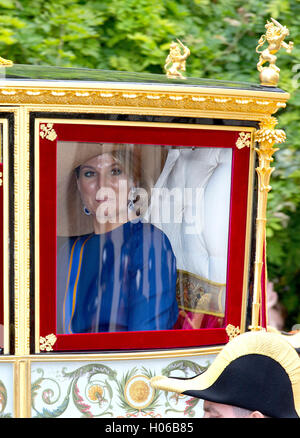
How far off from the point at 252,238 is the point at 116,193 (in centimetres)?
72

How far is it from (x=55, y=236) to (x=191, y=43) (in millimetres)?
3433

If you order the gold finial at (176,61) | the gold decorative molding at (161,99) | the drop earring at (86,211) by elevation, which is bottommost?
the drop earring at (86,211)

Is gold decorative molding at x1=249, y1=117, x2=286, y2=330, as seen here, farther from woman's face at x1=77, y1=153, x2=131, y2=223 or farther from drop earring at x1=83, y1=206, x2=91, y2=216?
drop earring at x1=83, y1=206, x2=91, y2=216

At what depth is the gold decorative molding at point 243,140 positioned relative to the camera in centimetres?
305

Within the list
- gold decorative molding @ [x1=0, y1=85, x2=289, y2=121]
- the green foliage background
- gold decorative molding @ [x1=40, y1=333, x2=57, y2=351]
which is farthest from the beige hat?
the green foliage background

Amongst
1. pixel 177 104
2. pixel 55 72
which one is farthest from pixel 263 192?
pixel 55 72

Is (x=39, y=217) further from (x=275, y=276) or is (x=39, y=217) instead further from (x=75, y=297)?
(x=275, y=276)

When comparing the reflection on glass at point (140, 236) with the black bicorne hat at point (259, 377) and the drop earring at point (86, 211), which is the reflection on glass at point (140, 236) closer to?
the drop earring at point (86, 211)

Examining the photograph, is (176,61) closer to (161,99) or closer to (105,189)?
(161,99)

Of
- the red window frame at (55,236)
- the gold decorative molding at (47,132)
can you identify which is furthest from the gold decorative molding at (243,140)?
the gold decorative molding at (47,132)

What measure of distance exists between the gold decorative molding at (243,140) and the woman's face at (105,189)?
573 mm

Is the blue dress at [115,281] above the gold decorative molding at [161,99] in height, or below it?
below

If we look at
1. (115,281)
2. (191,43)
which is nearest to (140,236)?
(115,281)
